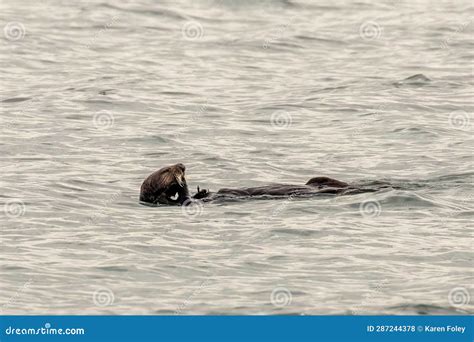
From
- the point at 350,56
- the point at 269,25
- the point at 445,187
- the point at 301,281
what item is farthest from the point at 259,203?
the point at 269,25

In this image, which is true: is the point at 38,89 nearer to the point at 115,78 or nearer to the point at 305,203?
the point at 115,78

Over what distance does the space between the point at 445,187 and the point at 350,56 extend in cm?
1022

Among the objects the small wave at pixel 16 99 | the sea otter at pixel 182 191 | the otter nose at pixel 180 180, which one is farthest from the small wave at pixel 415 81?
the otter nose at pixel 180 180

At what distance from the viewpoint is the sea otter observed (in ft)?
36.2

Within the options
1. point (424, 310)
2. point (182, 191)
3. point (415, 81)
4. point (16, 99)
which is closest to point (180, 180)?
point (182, 191)

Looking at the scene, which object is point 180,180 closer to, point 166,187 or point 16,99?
point 166,187

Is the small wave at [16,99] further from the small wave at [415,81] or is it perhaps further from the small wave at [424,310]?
the small wave at [424,310]

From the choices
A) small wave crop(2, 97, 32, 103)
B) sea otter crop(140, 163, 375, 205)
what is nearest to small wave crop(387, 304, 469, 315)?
sea otter crop(140, 163, 375, 205)

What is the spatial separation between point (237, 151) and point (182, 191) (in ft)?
9.97

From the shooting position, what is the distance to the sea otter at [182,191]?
1103cm

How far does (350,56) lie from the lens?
21656 millimetres

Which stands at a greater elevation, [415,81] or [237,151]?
[415,81]

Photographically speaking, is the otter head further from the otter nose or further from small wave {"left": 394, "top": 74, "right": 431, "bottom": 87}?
small wave {"left": 394, "top": 74, "right": 431, "bottom": 87}

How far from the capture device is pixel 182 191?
11094mm
